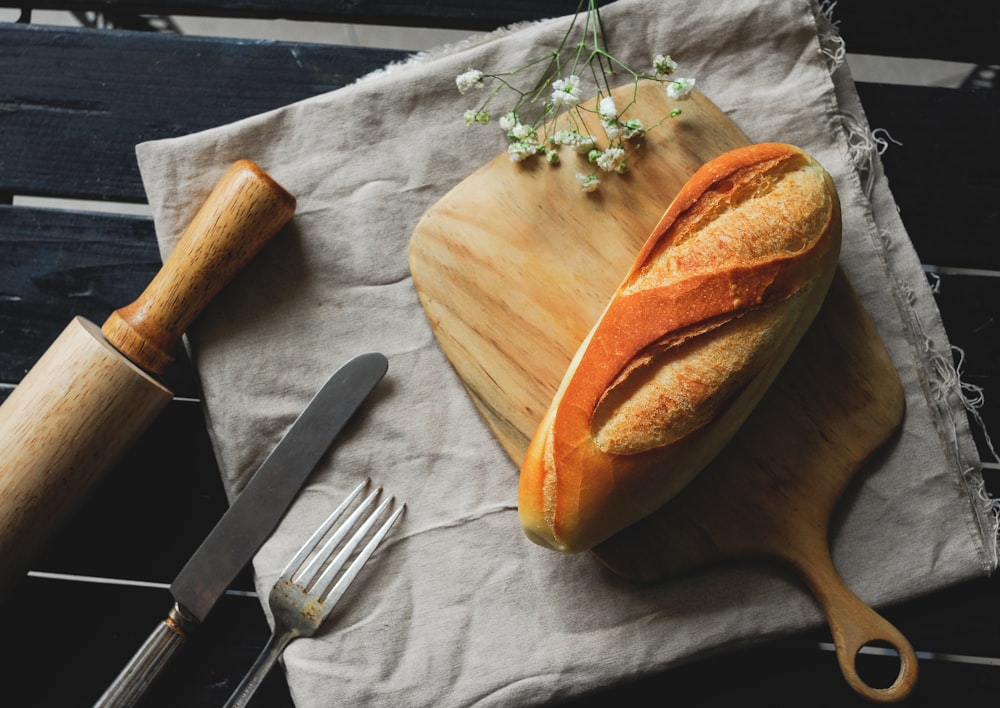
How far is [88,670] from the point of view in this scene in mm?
1251

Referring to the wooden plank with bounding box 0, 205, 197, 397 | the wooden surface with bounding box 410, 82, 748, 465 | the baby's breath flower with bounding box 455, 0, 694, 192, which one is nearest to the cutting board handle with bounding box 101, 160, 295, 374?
the wooden plank with bounding box 0, 205, 197, 397

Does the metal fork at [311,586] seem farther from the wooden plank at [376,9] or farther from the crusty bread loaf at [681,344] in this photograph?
the wooden plank at [376,9]

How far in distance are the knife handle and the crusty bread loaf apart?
56 cm

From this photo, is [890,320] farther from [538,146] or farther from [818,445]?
[538,146]

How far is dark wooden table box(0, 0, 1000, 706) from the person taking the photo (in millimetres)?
1265

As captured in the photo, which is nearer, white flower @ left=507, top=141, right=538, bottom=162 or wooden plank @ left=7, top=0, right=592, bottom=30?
white flower @ left=507, top=141, right=538, bottom=162

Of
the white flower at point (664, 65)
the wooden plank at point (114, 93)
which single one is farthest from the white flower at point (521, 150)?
the wooden plank at point (114, 93)

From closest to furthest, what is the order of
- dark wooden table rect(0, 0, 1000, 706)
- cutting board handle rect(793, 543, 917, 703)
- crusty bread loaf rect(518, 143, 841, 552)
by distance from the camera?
crusty bread loaf rect(518, 143, 841, 552) → cutting board handle rect(793, 543, 917, 703) → dark wooden table rect(0, 0, 1000, 706)

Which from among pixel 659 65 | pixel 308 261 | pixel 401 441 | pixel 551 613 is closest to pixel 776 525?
pixel 551 613

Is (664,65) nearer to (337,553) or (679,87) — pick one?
(679,87)

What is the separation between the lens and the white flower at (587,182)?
Answer: 3.98 ft

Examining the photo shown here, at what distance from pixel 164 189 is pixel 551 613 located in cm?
91

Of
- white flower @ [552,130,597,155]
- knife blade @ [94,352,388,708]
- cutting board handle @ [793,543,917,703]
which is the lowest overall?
cutting board handle @ [793,543,917,703]

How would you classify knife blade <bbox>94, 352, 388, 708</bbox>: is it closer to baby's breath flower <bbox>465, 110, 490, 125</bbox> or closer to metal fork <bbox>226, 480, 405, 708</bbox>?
metal fork <bbox>226, 480, 405, 708</bbox>
